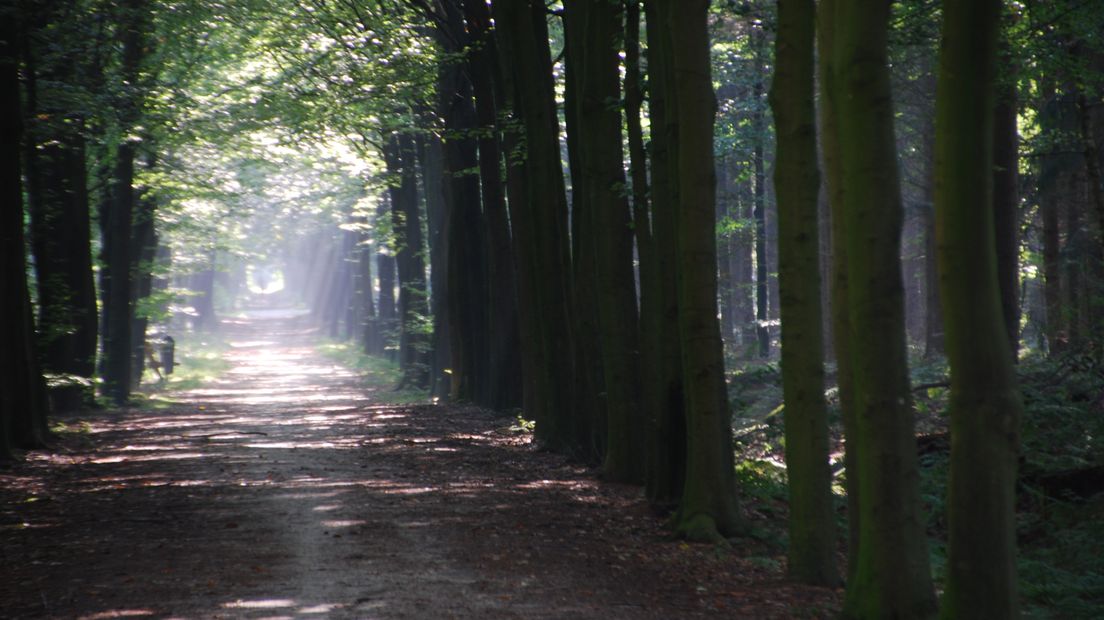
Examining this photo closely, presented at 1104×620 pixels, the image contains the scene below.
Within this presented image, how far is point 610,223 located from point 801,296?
439cm

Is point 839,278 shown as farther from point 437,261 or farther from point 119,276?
point 119,276

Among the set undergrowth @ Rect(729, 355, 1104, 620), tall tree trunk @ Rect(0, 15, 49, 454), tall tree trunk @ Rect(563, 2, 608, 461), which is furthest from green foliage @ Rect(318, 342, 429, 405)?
undergrowth @ Rect(729, 355, 1104, 620)

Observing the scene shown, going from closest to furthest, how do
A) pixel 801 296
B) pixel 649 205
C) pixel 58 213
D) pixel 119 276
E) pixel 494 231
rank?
pixel 801 296 < pixel 649 205 < pixel 494 231 < pixel 58 213 < pixel 119 276

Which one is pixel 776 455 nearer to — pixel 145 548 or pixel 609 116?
pixel 609 116

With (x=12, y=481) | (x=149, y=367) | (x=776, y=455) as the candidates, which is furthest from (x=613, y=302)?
(x=149, y=367)

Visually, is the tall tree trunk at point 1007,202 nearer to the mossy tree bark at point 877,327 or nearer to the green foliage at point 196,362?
the mossy tree bark at point 877,327

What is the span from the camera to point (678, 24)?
27.1ft

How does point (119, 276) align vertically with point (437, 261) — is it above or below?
below

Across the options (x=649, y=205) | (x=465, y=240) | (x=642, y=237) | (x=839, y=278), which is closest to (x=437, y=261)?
(x=465, y=240)

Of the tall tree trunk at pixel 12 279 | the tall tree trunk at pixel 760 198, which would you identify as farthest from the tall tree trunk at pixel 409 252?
A: the tall tree trunk at pixel 12 279

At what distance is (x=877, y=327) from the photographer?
558 cm

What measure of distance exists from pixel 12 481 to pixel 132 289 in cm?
1422

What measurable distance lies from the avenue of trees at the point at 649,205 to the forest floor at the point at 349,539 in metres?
0.75

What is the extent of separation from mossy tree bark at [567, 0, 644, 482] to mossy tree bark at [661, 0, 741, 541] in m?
2.34
